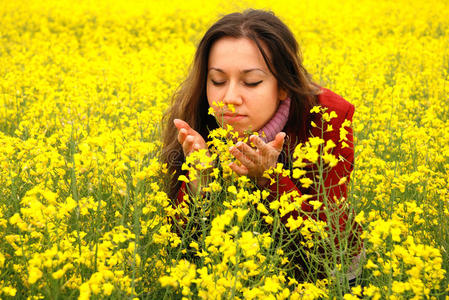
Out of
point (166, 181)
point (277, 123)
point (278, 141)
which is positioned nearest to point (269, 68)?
point (277, 123)

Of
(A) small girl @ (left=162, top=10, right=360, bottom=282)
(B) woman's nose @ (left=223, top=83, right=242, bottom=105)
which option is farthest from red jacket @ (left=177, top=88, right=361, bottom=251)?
(B) woman's nose @ (left=223, top=83, right=242, bottom=105)

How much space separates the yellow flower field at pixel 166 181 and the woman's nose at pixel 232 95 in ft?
0.78

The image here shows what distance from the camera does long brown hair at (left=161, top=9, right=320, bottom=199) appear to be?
257cm

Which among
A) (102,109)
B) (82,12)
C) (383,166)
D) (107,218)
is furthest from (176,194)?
(82,12)

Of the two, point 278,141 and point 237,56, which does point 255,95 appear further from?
point 278,141

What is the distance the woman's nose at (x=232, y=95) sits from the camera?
2.33 m

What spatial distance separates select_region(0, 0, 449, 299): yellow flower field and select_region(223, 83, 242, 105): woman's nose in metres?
0.24

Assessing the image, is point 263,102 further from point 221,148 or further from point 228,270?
point 228,270

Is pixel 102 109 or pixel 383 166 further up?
pixel 383 166

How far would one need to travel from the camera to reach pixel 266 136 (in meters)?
2.48

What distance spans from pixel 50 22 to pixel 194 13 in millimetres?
3462

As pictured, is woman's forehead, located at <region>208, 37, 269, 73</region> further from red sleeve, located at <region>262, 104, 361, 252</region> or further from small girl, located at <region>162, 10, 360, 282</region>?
red sleeve, located at <region>262, 104, 361, 252</region>

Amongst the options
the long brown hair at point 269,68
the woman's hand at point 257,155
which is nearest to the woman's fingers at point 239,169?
the woman's hand at point 257,155

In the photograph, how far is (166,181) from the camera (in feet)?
8.05
